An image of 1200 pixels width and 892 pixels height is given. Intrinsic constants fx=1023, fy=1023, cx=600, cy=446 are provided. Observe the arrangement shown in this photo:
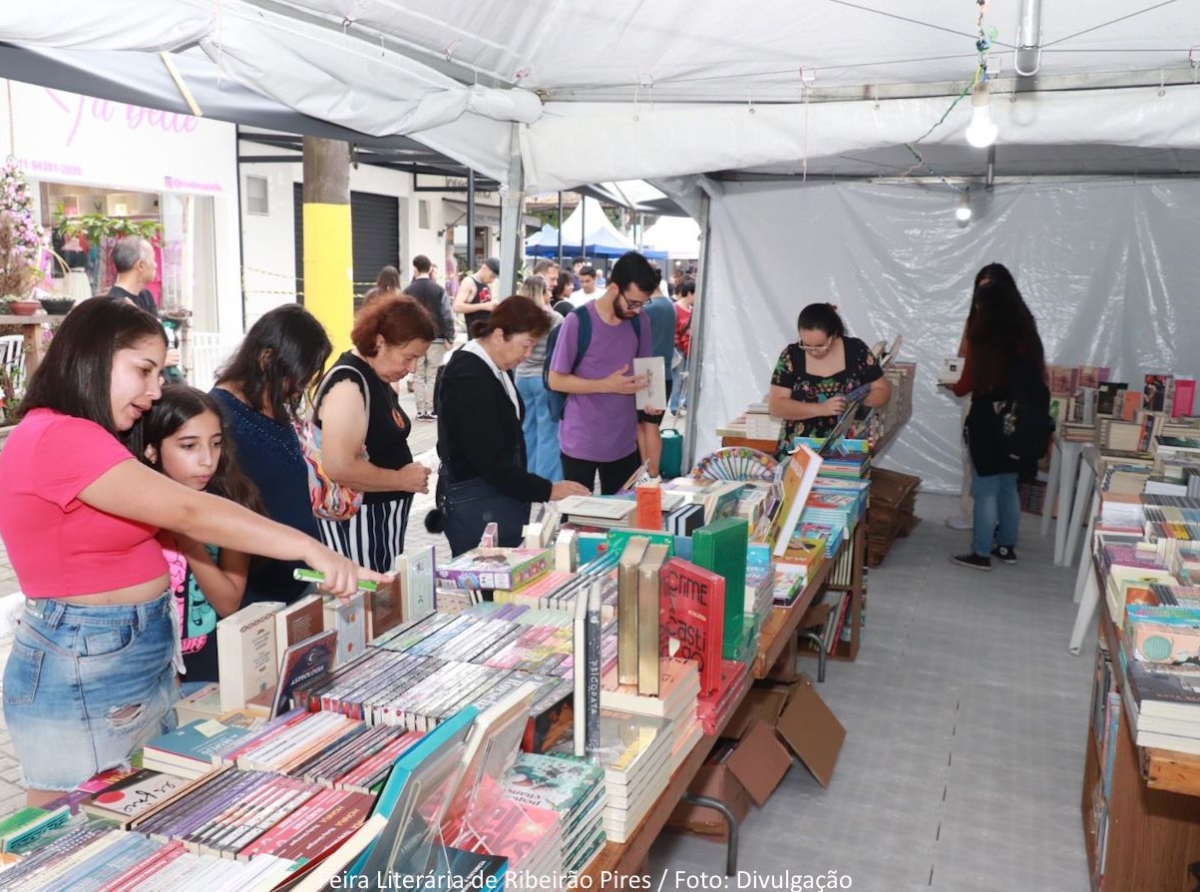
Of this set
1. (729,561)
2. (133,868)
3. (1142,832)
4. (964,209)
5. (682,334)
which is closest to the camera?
(133,868)

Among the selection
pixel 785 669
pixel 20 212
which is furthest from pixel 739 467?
pixel 20 212

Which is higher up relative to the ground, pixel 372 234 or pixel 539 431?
pixel 372 234

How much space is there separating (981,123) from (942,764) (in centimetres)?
226

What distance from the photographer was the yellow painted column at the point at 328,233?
29.4 feet

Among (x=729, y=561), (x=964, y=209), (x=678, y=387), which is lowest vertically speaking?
(x=678, y=387)

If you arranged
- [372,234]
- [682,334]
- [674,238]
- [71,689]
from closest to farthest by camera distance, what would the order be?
[71,689]
[682,334]
[674,238]
[372,234]

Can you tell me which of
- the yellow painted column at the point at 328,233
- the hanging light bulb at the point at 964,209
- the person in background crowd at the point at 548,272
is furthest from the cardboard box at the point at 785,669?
the person in background crowd at the point at 548,272

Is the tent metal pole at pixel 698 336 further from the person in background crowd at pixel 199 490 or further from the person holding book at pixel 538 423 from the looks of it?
the person in background crowd at pixel 199 490

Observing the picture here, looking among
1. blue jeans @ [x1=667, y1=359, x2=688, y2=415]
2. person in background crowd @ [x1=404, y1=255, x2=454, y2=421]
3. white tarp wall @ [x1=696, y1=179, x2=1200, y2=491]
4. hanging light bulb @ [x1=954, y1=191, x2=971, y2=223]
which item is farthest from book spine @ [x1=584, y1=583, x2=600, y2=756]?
blue jeans @ [x1=667, y1=359, x2=688, y2=415]

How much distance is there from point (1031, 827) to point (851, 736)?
28.8 inches

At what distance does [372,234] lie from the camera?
675 inches

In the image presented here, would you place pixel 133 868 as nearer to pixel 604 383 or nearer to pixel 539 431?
pixel 604 383

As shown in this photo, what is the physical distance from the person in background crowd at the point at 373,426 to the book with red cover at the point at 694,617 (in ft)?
3.66

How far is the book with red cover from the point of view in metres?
2.12
